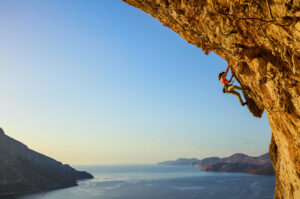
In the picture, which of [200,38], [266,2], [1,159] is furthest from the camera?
[1,159]

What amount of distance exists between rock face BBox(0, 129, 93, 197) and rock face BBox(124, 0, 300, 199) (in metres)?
87.1

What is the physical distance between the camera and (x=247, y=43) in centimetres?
572

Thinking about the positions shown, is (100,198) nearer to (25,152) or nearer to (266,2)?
(25,152)

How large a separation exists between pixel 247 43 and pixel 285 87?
1.89 m

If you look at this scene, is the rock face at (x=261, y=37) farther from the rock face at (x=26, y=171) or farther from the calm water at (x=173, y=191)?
the rock face at (x=26, y=171)

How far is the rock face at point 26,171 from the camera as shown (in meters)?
66.8

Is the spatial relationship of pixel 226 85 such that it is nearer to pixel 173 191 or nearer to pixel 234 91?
pixel 234 91

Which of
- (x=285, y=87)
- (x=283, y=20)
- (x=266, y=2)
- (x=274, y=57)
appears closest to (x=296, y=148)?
(x=285, y=87)

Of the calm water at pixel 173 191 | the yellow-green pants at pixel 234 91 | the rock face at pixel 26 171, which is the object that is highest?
the yellow-green pants at pixel 234 91

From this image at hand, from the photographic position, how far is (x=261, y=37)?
517 centimetres

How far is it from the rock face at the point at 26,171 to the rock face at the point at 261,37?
286ft

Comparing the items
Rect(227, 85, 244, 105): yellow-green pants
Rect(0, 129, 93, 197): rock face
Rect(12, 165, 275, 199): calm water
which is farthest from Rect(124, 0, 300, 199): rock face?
Rect(0, 129, 93, 197): rock face

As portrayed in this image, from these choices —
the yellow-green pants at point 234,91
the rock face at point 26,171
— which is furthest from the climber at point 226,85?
the rock face at point 26,171

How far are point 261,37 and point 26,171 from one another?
96.8m
